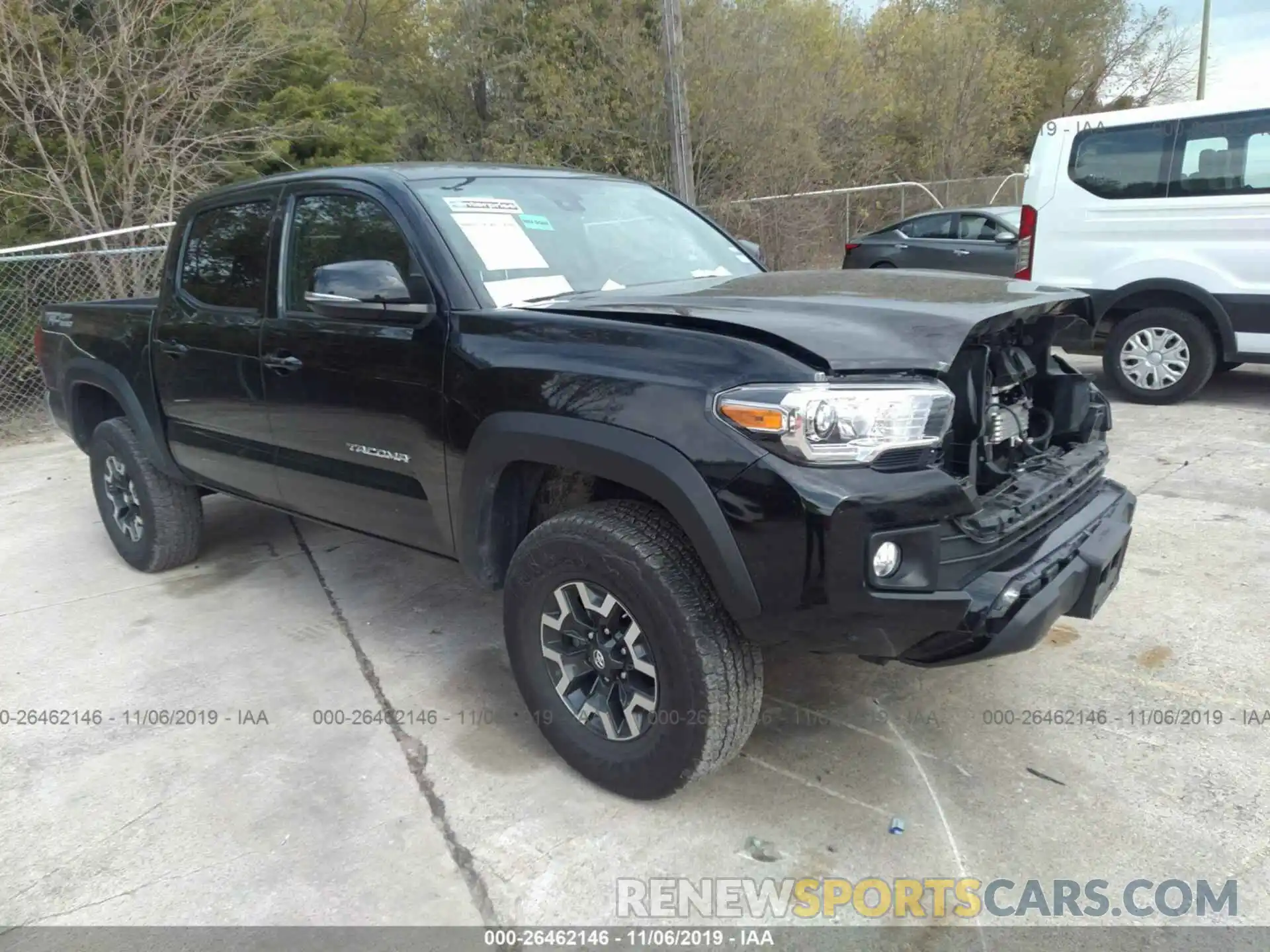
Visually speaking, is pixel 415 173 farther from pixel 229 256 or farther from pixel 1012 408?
pixel 1012 408

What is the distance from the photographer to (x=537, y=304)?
3.08 metres

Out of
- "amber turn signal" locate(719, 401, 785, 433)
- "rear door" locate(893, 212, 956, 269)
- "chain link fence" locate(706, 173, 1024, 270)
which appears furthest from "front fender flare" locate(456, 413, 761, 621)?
"chain link fence" locate(706, 173, 1024, 270)

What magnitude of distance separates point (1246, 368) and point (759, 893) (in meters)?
8.01

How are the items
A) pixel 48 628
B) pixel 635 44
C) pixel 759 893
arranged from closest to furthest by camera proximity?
pixel 759 893 → pixel 48 628 → pixel 635 44

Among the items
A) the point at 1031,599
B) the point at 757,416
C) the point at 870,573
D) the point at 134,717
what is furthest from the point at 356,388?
the point at 1031,599

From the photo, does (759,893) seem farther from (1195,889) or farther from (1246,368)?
(1246,368)

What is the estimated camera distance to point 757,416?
231cm

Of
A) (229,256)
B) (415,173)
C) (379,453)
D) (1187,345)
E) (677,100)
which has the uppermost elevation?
(677,100)

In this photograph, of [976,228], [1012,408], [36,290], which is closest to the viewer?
[1012,408]

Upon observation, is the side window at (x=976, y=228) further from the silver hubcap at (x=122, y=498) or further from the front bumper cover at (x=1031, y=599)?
the silver hubcap at (x=122, y=498)

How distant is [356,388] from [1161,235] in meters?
6.16

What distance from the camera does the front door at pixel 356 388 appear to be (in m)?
3.17

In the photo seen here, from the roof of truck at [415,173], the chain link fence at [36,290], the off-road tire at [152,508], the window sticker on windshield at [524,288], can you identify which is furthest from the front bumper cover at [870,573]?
the chain link fence at [36,290]

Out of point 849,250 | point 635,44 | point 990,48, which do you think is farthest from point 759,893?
point 990,48
